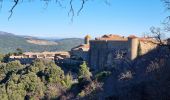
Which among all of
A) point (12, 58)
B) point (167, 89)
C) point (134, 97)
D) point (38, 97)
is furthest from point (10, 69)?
point (167, 89)

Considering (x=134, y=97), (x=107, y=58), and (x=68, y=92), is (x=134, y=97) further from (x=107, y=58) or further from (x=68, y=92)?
(x=107, y=58)

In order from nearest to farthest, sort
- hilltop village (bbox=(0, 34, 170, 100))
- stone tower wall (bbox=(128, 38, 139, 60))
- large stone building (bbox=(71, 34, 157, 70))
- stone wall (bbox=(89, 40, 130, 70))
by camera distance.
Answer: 1. hilltop village (bbox=(0, 34, 170, 100))
2. stone tower wall (bbox=(128, 38, 139, 60))
3. large stone building (bbox=(71, 34, 157, 70))
4. stone wall (bbox=(89, 40, 130, 70))

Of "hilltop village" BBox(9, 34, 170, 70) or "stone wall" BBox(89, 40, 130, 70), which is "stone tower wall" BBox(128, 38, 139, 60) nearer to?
"hilltop village" BBox(9, 34, 170, 70)

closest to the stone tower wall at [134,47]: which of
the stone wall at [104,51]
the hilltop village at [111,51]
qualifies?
the hilltop village at [111,51]

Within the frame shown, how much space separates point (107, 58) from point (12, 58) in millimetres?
20718

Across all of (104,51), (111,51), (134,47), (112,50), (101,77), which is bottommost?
(101,77)

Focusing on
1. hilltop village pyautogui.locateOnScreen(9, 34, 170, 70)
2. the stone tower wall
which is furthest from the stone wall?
the stone tower wall

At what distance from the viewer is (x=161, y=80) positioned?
1700 centimetres

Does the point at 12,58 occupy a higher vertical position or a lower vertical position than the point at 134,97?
lower

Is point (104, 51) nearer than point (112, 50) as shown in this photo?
No

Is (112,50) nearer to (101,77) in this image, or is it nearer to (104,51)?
(104,51)

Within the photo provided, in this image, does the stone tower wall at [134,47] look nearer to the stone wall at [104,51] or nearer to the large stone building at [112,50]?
the large stone building at [112,50]

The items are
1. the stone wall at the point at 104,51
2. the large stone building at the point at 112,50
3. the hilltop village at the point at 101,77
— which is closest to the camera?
the hilltop village at the point at 101,77

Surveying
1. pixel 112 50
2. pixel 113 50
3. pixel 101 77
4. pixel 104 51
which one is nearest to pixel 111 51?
pixel 112 50
